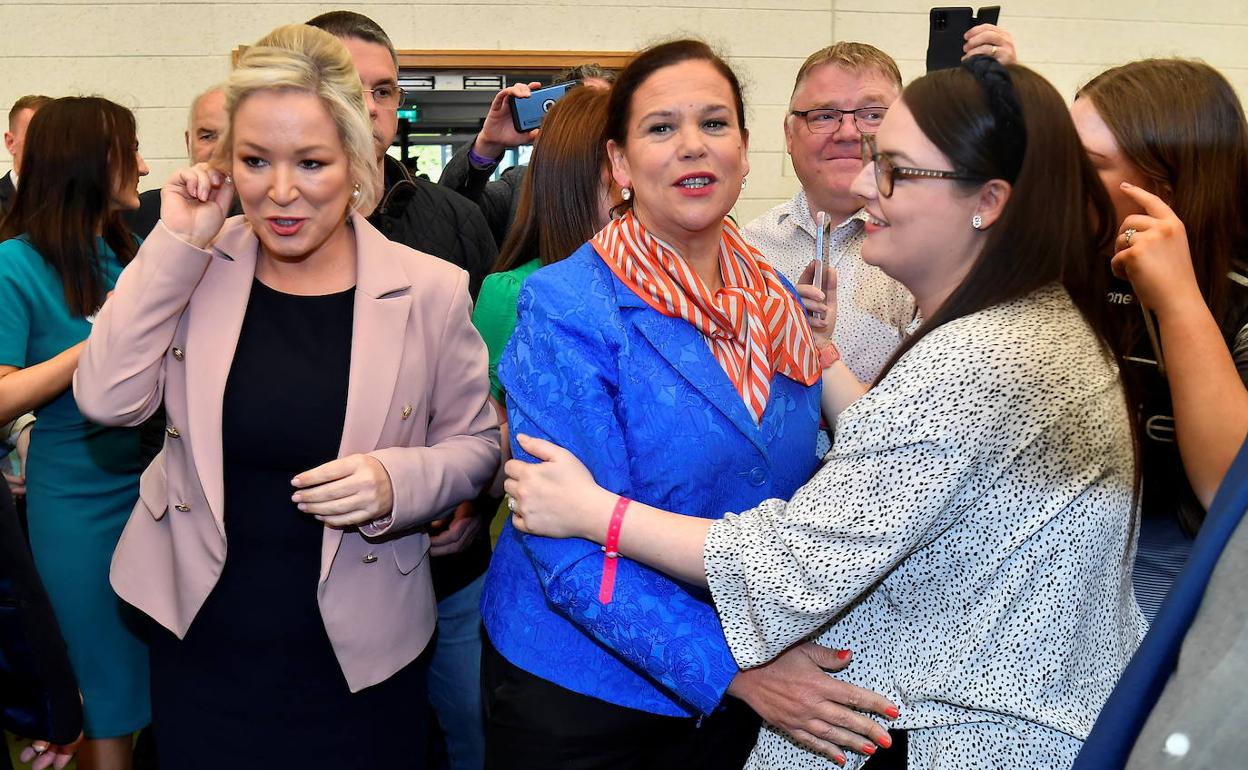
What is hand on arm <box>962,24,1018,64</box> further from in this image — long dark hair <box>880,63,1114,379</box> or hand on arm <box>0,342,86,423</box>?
hand on arm <box>0,342,86,423</box>

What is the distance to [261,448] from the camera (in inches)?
63.8

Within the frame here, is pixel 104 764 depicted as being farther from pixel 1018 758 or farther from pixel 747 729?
pixel 1018 758

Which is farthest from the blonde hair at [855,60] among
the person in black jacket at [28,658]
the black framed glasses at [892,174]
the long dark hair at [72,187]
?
the person in black jacket at [28,658]

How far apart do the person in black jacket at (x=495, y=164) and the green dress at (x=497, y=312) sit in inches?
28.5

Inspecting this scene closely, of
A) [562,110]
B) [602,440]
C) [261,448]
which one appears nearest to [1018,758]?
[602,440]

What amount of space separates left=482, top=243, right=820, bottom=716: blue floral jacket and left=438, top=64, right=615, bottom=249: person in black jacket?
1411 mm

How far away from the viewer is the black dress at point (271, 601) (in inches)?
64.2

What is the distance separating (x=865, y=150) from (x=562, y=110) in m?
0.90

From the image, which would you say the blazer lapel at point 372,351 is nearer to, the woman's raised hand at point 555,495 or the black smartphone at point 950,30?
the woman's raised hand at point 555,495

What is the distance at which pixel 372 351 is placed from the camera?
5.41 feet

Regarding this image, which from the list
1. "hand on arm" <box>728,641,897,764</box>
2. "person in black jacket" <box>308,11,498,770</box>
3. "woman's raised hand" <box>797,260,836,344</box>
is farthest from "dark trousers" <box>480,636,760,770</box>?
"woman's raised hand" <box>797,260,836,344</box>

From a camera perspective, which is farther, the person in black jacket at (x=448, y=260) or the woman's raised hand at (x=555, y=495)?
the person in black jacket at (x=448, y=260)

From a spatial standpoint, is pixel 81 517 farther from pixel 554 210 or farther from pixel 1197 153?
pixel 1197 153

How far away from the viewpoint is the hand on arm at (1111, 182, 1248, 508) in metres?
1.42
